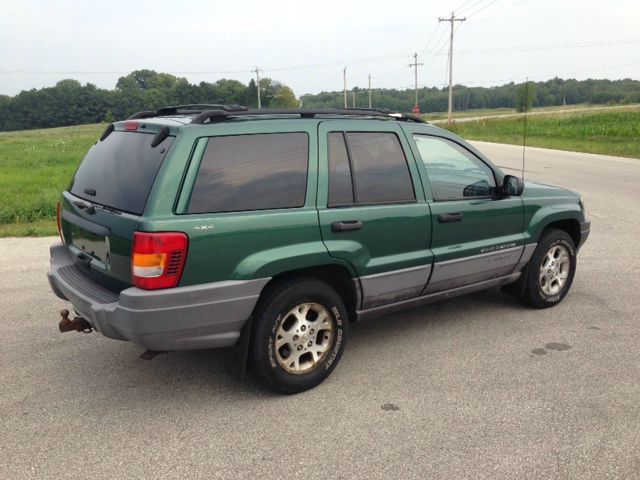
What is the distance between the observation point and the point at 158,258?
3074 mm

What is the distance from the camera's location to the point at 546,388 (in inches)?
142

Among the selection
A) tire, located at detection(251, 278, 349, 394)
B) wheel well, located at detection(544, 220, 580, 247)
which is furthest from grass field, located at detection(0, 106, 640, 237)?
wheel well, located at detection(544, 220, 580, 247)

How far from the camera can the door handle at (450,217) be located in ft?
13.6

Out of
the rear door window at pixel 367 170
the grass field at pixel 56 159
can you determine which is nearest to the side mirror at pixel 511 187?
the rear door window at pixel 367 170

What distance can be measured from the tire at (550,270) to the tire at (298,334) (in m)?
1.98

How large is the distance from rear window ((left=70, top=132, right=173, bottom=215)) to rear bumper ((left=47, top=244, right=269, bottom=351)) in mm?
510

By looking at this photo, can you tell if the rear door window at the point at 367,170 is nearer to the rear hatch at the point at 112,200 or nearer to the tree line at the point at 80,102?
the rear hatch at the point at 112,200

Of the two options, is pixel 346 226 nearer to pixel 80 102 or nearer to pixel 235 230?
pixel 235 230

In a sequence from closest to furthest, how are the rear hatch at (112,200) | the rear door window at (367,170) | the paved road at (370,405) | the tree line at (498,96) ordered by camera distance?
1. the paved road at (370,405)
2. the rear hatch at (112,200)
3. the rear door window at (367,170)
4. the tree line at (498,96)

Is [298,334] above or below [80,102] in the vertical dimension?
below

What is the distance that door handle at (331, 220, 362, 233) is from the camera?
363cm

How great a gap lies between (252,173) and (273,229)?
1.16ft

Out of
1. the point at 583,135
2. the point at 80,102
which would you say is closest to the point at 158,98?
the point at 80,102

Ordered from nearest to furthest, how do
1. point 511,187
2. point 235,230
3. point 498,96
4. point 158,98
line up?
→ point 235,230 < point 511,187 < point 158,98 < point 498,96
